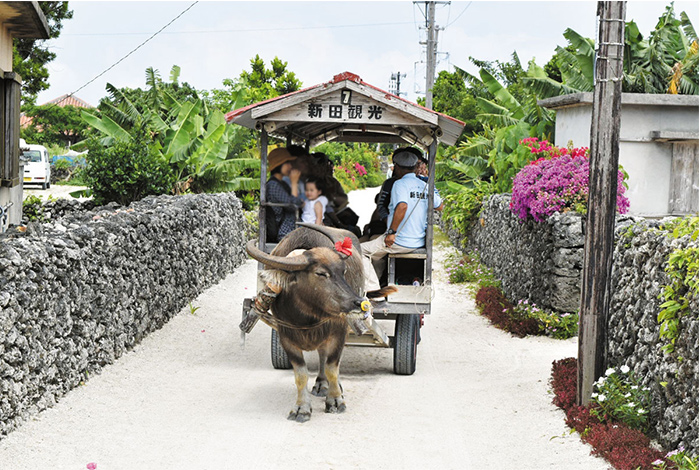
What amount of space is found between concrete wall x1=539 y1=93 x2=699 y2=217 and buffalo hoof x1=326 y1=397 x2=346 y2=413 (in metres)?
7.88

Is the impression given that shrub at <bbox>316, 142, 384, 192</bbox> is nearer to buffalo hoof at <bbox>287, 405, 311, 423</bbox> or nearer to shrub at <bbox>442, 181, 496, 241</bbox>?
shrub at <bbox>442, 181, 496, 241</bbox>

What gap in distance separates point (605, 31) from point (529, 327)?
15.1 feet

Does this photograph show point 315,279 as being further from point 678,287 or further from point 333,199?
point 333,199

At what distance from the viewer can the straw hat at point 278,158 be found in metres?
8.28

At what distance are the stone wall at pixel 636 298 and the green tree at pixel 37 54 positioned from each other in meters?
16.5

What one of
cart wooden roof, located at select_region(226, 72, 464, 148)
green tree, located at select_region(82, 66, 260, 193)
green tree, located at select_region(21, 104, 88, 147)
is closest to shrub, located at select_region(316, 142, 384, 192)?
green tree, located at select_region(21, 104, 88, 147)

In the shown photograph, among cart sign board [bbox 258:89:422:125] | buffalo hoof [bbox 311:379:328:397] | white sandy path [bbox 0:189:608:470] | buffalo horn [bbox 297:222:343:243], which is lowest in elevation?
white sandy path [bbox 0:189:608:470]

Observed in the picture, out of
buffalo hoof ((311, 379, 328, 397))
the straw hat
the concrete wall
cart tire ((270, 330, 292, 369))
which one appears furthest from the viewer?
the concrete wall

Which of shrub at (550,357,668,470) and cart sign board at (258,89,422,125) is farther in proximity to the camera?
cart sign board at (258,89,422,125)

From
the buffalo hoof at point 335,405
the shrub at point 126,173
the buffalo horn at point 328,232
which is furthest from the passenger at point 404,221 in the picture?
the shrub at point 126,173

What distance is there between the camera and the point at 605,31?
6129mm

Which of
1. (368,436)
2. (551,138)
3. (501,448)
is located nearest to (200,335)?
(368,436)

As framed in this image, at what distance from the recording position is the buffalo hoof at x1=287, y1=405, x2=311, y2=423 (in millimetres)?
6328

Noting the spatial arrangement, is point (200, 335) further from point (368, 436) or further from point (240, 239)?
point (240, 239)
